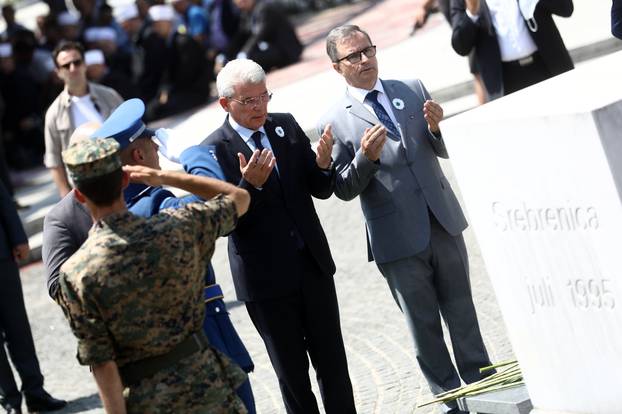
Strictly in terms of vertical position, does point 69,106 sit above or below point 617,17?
above

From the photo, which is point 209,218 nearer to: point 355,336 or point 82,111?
point 355,336

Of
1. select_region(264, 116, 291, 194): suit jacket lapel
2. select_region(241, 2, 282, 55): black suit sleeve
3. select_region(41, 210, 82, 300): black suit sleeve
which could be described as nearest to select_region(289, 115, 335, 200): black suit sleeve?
select_region(264, 116, 291, 194): suit jacket lapel

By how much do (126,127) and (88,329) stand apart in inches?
45.2

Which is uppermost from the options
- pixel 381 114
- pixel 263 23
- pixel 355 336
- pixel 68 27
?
pixel 68 27

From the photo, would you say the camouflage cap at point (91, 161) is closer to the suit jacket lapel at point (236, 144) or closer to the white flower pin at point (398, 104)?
the suit jacket lapel at point (236, 144)

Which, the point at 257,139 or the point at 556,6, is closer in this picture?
→ the point at 257,139

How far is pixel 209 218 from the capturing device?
481 cm

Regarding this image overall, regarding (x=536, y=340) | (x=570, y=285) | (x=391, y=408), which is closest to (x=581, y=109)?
(x=570, y=285)

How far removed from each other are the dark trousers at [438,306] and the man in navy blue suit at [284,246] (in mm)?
424

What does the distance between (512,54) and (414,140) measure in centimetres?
244

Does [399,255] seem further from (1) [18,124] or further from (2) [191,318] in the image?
(1) [18,124]

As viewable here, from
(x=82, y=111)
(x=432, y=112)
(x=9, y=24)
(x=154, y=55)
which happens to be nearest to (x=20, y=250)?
(x=82, y=111)

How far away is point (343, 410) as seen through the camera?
639 cm

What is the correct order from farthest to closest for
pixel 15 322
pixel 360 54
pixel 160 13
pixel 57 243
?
1. pixel 160 13
2. pixel 15 322
3. pixel 360 54
4. pixel 57 243
